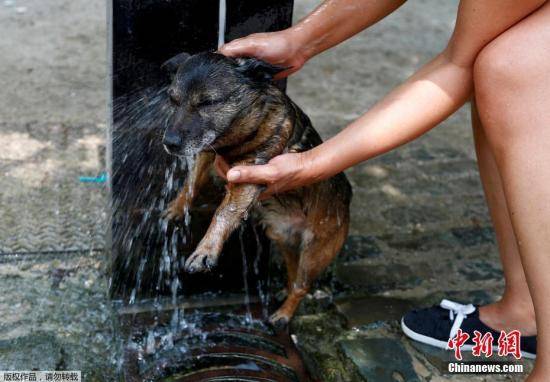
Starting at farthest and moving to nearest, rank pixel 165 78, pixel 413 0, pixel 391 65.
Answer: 1. pixel 413 0
2. pixel 391 65
3. pixel 165 78

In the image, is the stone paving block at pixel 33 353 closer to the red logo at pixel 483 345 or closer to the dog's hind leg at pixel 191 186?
the dog's hind leg at pixel 191 186

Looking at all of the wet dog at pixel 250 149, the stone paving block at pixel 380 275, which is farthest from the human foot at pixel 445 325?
the wet dog at pixel 250 149

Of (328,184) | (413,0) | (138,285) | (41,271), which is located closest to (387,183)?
(328,184)

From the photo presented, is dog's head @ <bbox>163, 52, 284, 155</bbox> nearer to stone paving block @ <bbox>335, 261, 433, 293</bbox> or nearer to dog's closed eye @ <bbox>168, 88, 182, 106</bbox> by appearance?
dog's closed eye @ <bbox>168, 88, 182, 106</bbox>

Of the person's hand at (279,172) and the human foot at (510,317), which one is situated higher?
the person's hand at (279,172)

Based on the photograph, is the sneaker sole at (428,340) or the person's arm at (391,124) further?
the sneaker sole at (428,340)

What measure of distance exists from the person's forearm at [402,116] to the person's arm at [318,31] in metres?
0.47

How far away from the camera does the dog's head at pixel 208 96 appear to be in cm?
290

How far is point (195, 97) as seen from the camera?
2.93m

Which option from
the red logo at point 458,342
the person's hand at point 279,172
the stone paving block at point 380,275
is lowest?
the stone paving block at point 380,275

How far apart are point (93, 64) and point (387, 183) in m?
2.41

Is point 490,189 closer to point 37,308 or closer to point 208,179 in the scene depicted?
point 208,179

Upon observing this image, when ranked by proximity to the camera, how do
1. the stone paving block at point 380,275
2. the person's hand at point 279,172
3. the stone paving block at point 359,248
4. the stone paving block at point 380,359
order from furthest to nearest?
the stone paving block at point 359,248 → the stone paving block at point 380,275 → the stone paving block at point 380,359 → the person's hand at point 279,172

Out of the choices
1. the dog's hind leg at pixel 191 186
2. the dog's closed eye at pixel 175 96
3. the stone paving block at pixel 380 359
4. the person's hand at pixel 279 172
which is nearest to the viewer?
the person's hand at pixel 279 172
